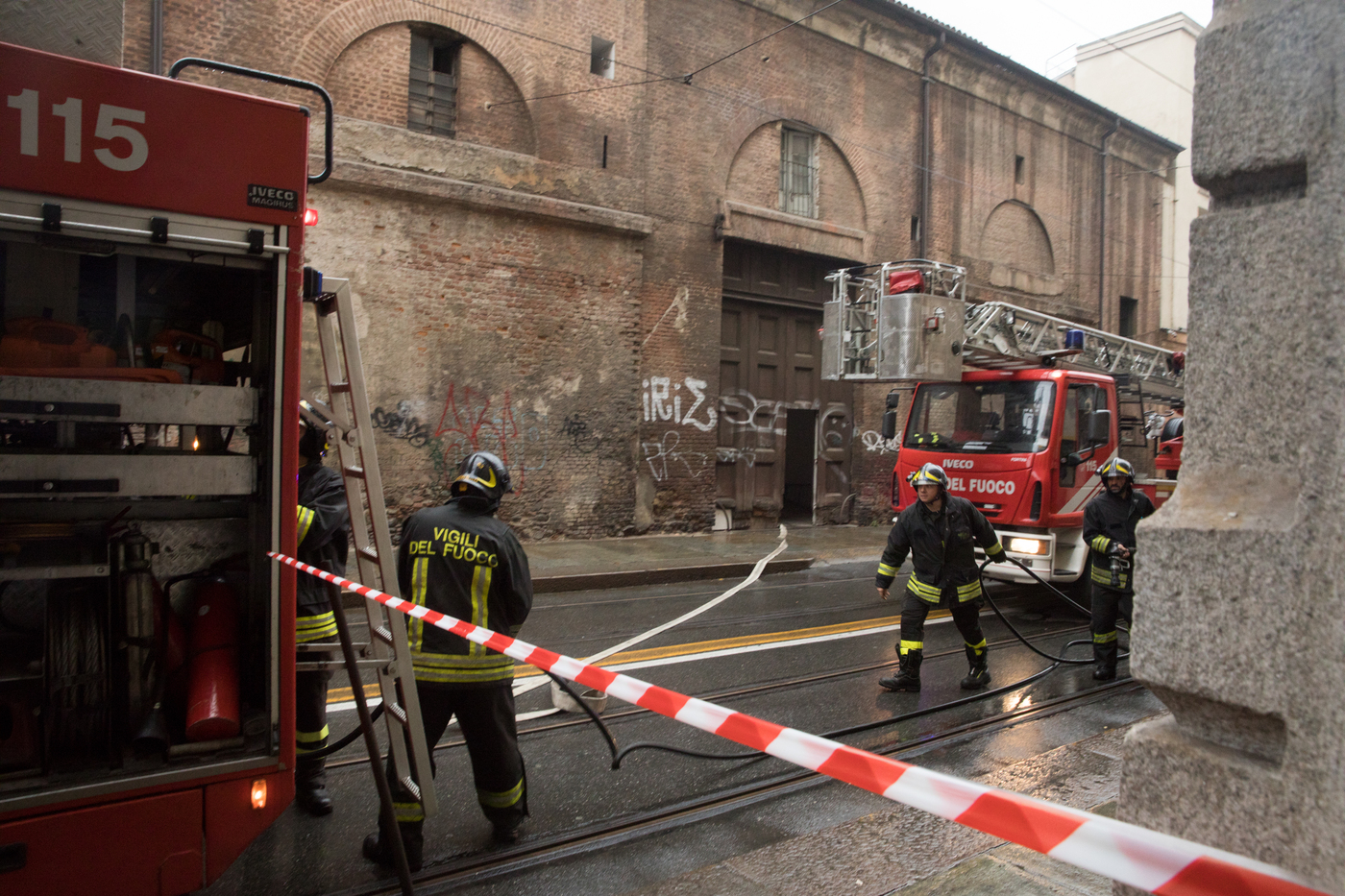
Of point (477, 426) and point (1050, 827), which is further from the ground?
point (477, 426)

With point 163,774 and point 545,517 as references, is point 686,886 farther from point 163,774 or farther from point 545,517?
point 545,517

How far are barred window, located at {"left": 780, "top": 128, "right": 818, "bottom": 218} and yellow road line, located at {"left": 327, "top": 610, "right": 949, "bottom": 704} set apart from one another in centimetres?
1008

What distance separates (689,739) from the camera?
509cm

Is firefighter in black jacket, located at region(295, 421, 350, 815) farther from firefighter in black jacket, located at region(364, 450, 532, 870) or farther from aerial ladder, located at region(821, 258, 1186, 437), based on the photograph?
aerial ladder, located at region(821, 258, 1186, 437)

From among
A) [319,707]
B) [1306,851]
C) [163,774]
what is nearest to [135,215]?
[163,774]

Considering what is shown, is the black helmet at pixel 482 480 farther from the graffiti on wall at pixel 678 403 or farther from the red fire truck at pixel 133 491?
the graffiti on wall at pixel 678 403

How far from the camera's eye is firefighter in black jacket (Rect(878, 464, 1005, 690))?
20.5 feet

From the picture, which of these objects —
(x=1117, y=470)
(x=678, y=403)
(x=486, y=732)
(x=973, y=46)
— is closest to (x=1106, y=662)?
(x=1117, y=470)

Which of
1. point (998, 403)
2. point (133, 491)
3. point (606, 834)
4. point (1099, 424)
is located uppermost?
point (998, 403)

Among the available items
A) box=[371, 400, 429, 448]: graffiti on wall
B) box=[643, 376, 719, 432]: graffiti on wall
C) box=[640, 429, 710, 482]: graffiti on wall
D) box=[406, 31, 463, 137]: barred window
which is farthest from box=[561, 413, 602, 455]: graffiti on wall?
box=[406, 31, 463, 137]: barred window

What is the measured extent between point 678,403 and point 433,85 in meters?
6.12

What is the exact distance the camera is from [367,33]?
37.8 feet

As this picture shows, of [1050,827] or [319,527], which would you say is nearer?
[1050,827]

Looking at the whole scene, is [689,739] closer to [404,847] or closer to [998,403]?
[404,847]
